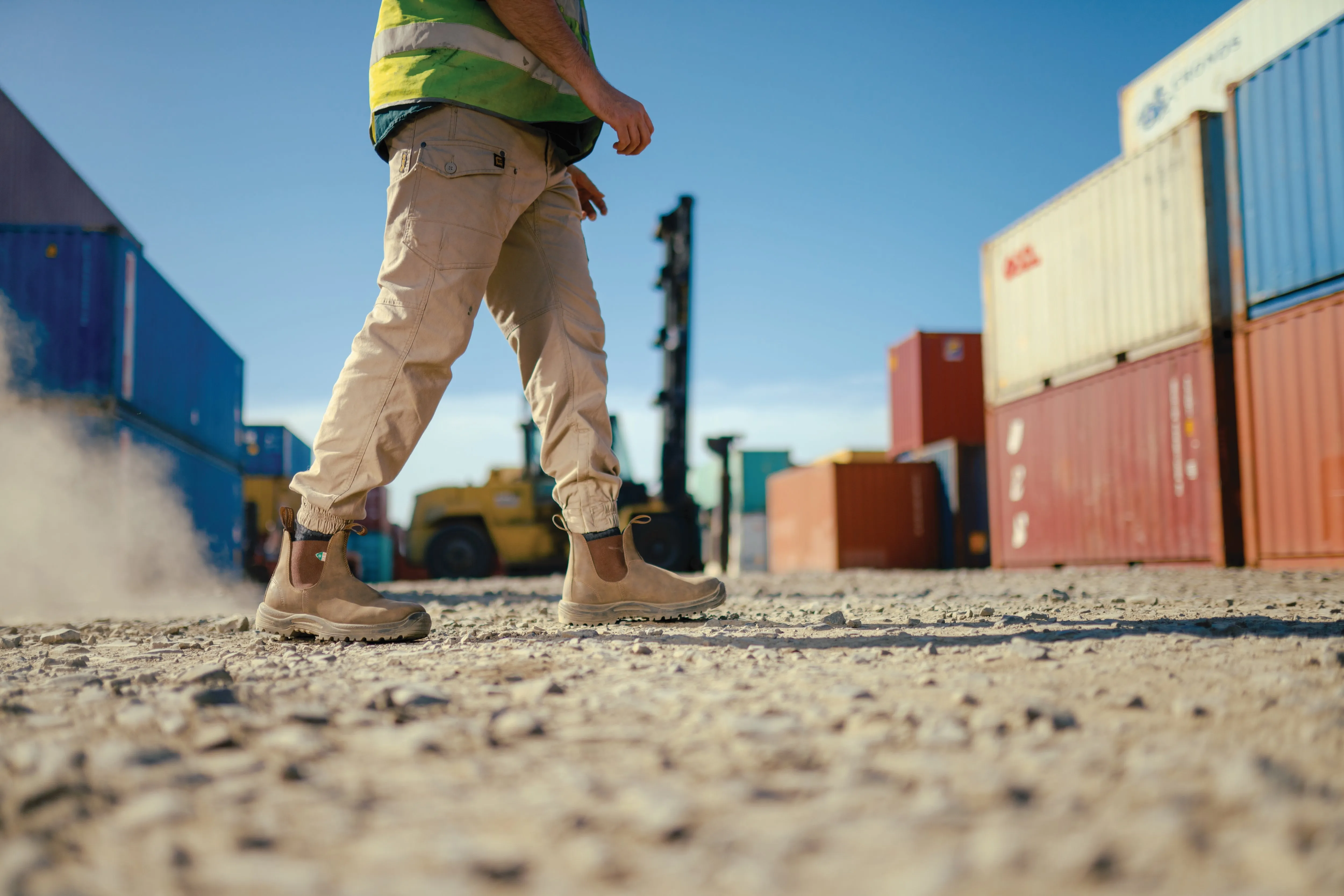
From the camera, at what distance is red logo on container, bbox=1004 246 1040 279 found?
1062 centimetres

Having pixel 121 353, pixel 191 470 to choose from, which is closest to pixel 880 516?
pixel 191 470

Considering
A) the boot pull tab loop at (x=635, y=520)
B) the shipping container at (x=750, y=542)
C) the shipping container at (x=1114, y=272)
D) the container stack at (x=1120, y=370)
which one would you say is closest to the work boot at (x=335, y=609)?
the boot pull tab loop at (x=635, y=520)

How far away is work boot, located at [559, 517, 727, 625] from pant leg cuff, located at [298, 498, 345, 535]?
2.05 ft

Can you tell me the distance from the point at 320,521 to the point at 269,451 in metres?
20.8

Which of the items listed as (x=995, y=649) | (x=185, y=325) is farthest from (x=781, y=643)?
(x=185, y=325)

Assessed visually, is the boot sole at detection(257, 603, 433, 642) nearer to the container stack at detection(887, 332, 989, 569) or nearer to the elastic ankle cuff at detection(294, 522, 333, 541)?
the elastic ankle cuff at detection(294, 522, 333, 541)

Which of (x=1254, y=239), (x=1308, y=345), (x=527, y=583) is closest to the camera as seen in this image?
(x=1308, y=345)

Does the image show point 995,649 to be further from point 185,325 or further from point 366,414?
point 185,325

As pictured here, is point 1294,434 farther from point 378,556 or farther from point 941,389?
point 378,556

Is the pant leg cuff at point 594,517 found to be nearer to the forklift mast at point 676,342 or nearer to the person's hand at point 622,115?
the person's hand at point 622,115

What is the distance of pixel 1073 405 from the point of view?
31.5 ft

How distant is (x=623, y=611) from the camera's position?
253 cm

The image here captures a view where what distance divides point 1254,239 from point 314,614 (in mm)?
8177

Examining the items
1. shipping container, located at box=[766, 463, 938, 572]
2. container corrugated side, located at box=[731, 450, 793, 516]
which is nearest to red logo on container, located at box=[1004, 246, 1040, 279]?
shipping container, located at box=[766, 463, 938, 572]
